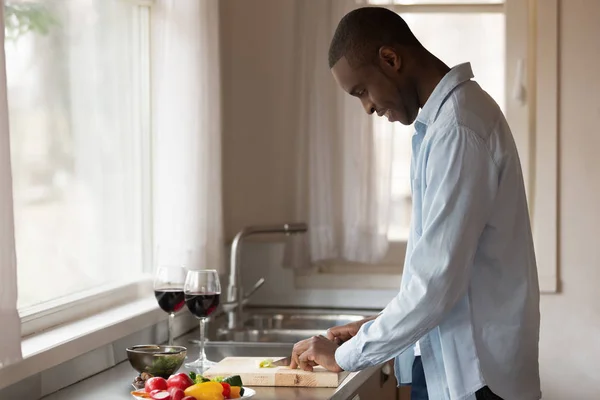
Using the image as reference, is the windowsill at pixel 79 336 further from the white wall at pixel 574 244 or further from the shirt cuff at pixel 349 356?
the white wall at pixel 574 244

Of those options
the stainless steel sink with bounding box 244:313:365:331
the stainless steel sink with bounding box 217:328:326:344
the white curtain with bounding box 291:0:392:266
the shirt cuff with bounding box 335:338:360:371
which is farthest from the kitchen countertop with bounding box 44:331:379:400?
the white curtain with bounding box 291:0:392:266

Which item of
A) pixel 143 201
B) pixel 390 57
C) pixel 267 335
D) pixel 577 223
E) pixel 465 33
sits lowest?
pixel 267 335

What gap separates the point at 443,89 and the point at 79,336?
1.05 meters

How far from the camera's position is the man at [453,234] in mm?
1665

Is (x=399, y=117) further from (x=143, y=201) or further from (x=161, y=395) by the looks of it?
(x=143, y=201)

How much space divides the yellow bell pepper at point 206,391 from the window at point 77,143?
2.15 ft

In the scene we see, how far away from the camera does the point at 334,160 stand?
3.51 metres

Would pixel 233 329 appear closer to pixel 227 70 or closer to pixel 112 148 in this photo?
pixel 112 148

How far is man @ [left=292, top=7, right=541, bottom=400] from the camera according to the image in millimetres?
1665

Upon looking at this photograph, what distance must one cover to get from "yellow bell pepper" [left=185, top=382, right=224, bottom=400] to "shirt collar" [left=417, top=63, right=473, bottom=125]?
2.14 feet

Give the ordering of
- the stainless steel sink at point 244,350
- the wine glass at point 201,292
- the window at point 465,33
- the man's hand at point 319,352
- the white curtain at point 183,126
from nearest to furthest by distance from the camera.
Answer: the man's hand at point 319,352
the wine glass at point 201,292
the stainless steel sink at point 244,350
the white curtain at point 183,126
the window at point 465,33

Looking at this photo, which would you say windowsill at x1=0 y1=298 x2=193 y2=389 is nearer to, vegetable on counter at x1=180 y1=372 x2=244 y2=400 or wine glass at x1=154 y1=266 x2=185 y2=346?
wine glass at x1=154 y1=266 x2=185 y2=346

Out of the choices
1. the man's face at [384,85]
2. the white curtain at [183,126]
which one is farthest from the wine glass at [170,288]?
the man's face at [384,85]

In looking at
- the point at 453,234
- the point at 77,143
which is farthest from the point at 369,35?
the point at 77,143
